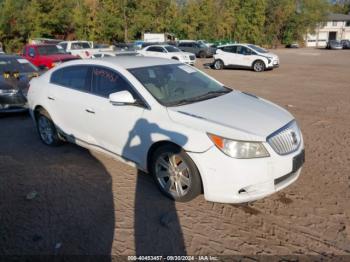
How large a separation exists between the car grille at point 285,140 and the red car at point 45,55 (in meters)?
12.0

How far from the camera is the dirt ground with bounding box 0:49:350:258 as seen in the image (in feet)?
9.77

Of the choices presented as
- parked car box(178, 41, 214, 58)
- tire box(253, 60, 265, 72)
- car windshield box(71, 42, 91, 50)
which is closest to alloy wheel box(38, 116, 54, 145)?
car windshield box(71, 42, 91, 50)

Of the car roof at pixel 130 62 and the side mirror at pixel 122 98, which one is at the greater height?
the car roof at pixel 130 62

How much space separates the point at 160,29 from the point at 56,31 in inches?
593

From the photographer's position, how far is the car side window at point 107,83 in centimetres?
406

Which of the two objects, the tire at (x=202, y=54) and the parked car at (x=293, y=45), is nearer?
the tire at (x=202, y=54)

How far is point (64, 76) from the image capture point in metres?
4.98

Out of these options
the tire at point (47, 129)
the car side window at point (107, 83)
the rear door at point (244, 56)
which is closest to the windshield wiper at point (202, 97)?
the car side window at point (107, 83)

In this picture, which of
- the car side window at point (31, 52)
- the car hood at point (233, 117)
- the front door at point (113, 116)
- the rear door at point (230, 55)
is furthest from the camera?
the rear door at point (230, 55)

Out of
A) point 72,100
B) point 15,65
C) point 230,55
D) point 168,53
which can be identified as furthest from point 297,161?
point 168,53

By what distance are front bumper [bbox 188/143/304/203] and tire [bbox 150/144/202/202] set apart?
111mm

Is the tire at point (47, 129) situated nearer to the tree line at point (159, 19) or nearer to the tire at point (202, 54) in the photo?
the tire at point (202, 54)

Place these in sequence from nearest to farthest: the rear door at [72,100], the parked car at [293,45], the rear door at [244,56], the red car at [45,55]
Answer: the rear door at [72,100]
the red car at [45,55]
the rear door at [244,56]
the parked car at [293,45]

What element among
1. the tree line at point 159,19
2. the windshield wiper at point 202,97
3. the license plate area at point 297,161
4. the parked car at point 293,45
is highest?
the tree line at point 159,19
